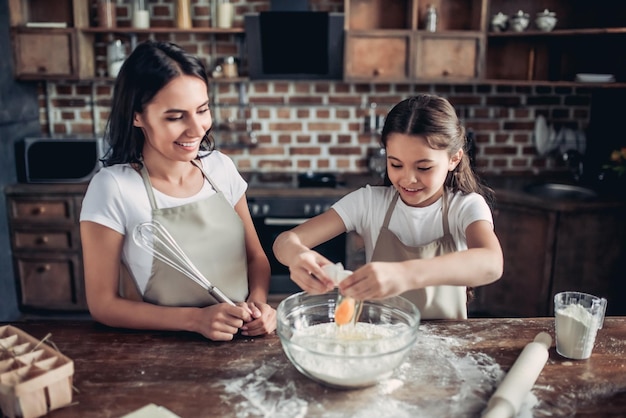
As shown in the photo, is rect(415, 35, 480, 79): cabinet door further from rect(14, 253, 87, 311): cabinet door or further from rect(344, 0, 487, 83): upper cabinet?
rect(14, 253, 87, 311): cabinet door

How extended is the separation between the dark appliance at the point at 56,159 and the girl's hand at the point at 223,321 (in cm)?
221

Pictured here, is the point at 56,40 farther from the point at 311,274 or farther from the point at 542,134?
the point at 542,134

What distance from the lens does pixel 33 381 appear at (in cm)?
93

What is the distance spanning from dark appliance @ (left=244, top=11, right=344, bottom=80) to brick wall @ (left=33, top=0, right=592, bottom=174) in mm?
254

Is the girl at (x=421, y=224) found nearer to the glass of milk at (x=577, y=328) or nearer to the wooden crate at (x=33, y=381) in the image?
the glass of milk at (x=577, y=328)

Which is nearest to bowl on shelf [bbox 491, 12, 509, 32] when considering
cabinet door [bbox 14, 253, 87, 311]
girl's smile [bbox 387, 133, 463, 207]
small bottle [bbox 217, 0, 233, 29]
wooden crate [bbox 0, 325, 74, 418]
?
small bottle [bbox 217, 0, 233, 29]

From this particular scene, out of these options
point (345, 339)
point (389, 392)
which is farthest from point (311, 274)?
point (389, 392)

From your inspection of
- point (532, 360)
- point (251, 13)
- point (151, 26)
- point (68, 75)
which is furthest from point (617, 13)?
point (68, 75)

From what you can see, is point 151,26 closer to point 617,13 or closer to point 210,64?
point 210,64

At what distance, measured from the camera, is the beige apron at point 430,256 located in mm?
1479

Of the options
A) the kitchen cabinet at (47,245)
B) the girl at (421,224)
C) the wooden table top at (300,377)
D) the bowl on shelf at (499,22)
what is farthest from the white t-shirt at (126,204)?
the bowl on shelf at (499,22)

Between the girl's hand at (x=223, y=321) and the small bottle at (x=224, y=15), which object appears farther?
the small bottle at (x=224, y=15)

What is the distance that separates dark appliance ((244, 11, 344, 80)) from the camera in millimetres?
3137

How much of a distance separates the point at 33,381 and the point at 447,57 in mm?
2815
